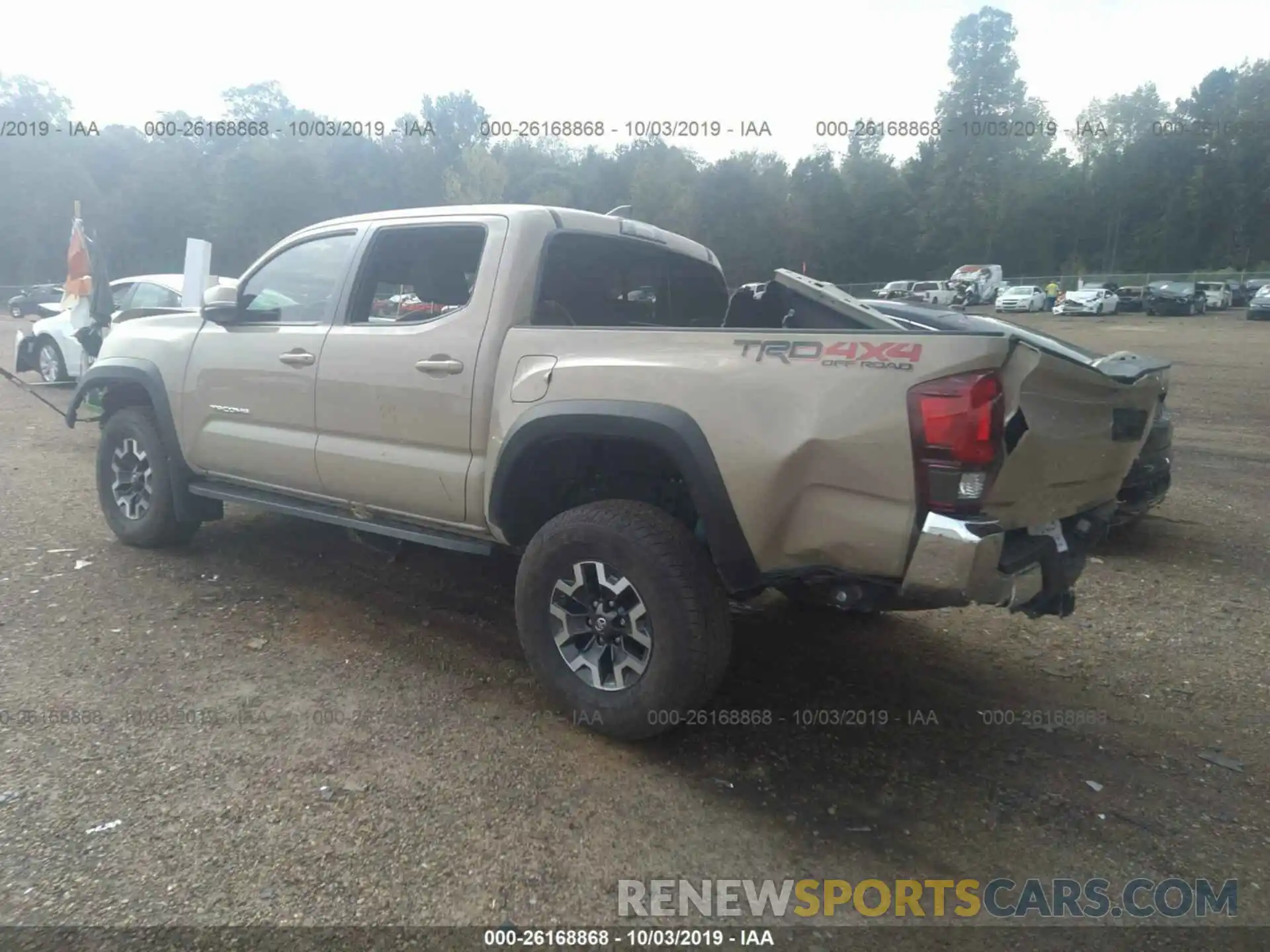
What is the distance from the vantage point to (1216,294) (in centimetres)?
3441

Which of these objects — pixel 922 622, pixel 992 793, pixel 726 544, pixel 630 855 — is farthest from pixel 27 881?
pixel 922 622

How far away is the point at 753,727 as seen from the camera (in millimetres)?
3508

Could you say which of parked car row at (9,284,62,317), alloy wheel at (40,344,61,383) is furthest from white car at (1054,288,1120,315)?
alloy wheel at (40,344,61,383)

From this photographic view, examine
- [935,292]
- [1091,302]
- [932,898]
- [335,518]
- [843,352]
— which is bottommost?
[932,898]

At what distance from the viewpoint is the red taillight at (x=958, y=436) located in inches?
102

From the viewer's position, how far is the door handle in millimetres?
3674

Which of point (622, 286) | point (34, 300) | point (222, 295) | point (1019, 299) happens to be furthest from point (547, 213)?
point (1019, 299)

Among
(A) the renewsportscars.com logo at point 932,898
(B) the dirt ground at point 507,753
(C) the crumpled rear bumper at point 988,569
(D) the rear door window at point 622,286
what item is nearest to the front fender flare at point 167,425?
(B) the dirt ground at point 507,753

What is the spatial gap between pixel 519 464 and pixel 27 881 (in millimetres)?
1981

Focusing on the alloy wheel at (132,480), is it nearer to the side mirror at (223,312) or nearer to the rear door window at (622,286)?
the side mirror at (223,312)

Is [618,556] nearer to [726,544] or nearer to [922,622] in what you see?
[726,544]

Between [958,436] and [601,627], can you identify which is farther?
[601,627]

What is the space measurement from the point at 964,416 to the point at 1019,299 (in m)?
36.9

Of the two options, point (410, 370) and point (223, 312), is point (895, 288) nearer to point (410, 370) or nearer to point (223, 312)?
point (223, 312)
